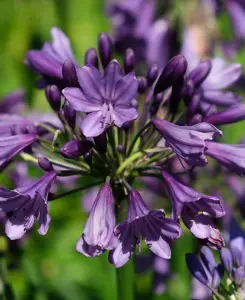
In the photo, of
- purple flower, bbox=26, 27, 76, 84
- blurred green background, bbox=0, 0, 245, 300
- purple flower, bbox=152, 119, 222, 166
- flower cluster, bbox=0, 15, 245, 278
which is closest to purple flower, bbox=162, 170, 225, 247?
flower cluster, bbox=0, 15, 245, 278

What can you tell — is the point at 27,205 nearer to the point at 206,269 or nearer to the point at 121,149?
the point at 121,149

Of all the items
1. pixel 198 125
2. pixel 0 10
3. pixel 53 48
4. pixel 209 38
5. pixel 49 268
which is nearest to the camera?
pixel 198 125

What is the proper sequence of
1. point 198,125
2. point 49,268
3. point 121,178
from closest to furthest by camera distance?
1. point 198,125
2. point 121,178
3. point 49,268

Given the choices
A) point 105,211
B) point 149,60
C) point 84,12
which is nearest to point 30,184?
point 105,211

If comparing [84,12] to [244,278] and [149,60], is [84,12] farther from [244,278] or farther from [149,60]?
[244,278]

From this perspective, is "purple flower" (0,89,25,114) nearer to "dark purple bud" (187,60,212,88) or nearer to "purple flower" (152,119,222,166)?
"dark purple bud" (187,60,212,88)

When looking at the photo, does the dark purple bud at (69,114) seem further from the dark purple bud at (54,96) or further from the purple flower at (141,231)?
the purple flower at (141,231)
